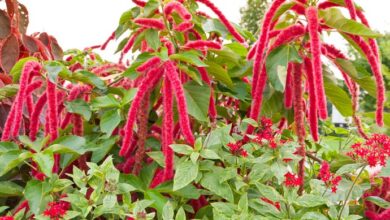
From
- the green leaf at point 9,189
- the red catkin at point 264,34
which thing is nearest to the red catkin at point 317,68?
the red catkin at point 264,34

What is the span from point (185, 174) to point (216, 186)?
0.07 m

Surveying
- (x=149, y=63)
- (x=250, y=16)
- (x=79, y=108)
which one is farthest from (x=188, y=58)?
(x=250, y=16)

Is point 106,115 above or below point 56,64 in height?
below

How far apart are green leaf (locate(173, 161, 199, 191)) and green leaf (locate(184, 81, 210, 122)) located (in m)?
0.16

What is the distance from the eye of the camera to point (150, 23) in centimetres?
114

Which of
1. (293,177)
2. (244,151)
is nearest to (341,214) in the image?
(293,177)

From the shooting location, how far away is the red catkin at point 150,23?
112 cm

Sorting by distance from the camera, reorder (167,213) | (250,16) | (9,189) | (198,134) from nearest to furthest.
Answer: (167,213) < (9,189) < (198,134) < (250,16)

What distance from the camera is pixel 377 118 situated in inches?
43.1

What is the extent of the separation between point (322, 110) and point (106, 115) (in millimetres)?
503

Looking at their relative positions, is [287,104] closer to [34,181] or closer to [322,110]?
[322,110]

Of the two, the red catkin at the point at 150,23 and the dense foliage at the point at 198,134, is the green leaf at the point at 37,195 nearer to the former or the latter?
Answer: the dense foliage at the point at 198,134

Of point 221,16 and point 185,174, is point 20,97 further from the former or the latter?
point 221,16

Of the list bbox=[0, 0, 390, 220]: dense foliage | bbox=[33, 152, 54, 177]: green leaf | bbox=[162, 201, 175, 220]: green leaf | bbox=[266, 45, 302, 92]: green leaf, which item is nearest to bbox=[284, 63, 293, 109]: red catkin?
bbox=[0, 0, 390, 220]: dense foliage
